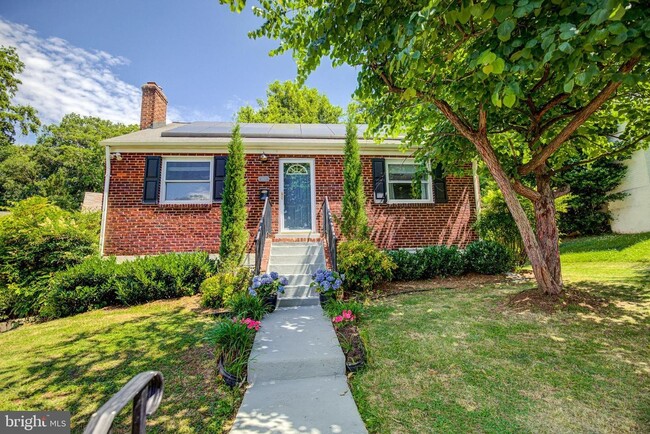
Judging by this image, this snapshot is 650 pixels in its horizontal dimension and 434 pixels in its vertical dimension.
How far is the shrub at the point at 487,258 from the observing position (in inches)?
277

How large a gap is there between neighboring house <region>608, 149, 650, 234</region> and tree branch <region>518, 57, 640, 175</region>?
10597mm

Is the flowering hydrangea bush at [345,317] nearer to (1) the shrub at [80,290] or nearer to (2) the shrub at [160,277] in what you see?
(2) the shrub at [160,277]

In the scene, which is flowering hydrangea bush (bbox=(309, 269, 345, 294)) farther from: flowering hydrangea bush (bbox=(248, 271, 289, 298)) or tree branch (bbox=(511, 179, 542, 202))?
tree branch (bbox=(511, 179, 542, 202))

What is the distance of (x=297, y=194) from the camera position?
8289 millimetres

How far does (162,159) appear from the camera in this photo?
7883mm

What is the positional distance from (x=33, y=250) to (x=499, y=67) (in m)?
8.62

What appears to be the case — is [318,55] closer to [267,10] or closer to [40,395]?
[267,10]

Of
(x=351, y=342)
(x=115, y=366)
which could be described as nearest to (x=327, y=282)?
(x=351, y=342)

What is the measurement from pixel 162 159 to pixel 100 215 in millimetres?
2365

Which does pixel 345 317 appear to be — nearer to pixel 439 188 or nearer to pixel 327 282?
pixel 327 282

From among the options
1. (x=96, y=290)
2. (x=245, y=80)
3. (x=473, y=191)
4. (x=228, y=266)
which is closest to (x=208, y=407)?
(x=228, y=266)

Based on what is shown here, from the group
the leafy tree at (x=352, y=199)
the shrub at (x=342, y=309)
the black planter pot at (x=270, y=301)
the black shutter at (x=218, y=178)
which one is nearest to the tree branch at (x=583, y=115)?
the leafy tree at (x=352, y=199)

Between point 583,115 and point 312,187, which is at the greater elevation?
point 583,115

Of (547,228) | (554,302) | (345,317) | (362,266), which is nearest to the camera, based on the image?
(345,317)
